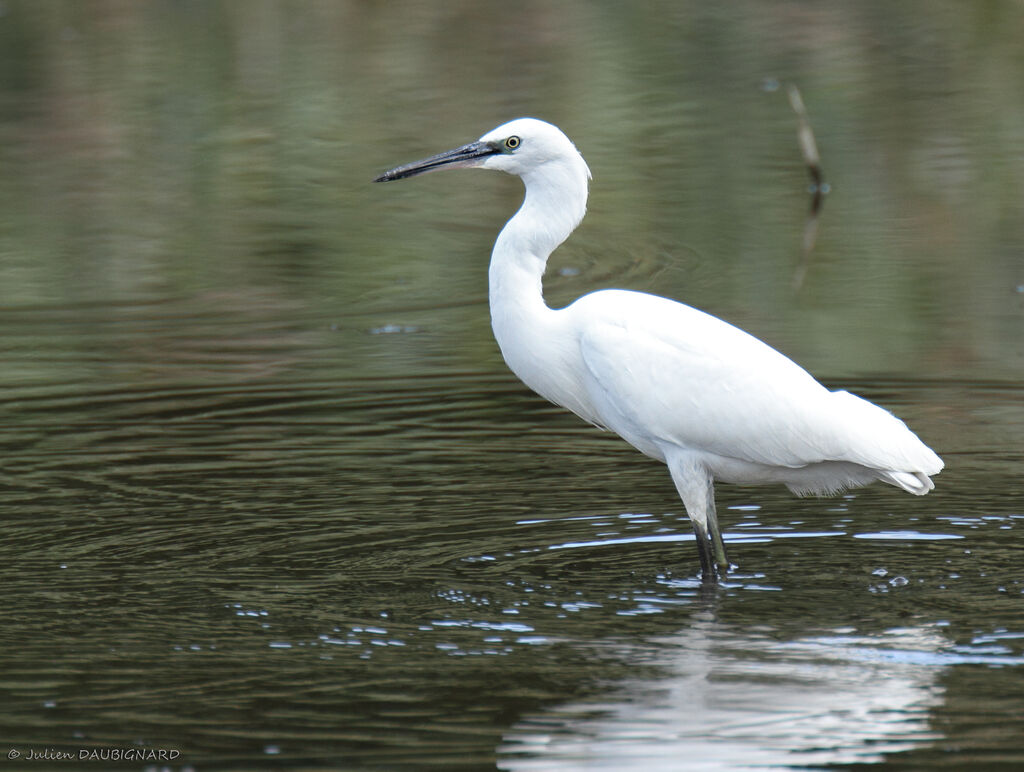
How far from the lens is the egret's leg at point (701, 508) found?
19.9ft

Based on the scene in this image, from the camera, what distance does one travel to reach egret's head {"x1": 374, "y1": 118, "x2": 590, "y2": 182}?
6336 millimetres

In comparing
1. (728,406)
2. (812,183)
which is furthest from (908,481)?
(812,183)

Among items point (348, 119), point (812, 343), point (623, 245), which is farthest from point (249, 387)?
point (348, 119)

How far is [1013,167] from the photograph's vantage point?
13.9 m

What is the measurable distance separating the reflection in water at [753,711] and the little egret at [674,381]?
2.70 feet

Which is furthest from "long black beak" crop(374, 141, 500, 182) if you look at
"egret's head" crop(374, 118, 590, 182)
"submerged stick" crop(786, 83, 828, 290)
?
"submerged stick" crop(786, 83, 828, 290)

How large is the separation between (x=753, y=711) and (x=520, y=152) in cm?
248

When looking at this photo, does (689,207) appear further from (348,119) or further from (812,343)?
(348,119)

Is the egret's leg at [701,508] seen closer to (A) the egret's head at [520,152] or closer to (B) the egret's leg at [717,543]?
(B) the egret's leg at [717,543]

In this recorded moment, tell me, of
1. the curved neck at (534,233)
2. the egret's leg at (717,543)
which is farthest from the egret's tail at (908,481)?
the curved neck at (534,233)

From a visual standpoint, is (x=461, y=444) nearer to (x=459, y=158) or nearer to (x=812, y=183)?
(x=459, y=158)

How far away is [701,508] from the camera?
20.0 feet

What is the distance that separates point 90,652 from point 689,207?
839cm

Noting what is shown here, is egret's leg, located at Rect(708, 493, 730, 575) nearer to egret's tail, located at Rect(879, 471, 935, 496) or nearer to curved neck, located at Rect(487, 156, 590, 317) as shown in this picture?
egret's tail, located at Rect(879, 471, 935, 496)
